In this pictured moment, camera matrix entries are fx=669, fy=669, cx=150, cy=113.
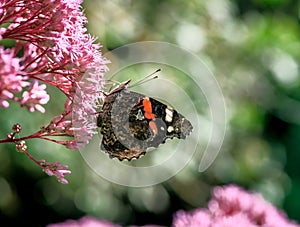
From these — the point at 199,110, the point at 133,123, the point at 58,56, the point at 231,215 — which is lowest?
the point at 58,56

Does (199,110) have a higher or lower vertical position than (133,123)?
higher

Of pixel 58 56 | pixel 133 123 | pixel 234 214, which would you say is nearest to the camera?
pixel 58 56

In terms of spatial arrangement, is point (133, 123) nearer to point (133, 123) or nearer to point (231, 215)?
point (133, 123)

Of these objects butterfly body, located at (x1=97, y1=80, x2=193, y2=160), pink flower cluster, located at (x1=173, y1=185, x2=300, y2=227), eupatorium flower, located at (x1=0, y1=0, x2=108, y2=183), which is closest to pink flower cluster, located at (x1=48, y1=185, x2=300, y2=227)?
pink flower cluster, located at (x1=173, y1=185, x2=300, y2=227)

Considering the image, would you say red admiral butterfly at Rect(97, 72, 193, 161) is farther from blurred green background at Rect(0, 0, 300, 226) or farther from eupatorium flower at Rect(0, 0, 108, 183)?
blurred green background at Rect(0, 0, 300, 226)

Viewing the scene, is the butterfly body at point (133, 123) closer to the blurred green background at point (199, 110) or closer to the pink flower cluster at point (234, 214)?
the pink flower cluster at point (234, 214)

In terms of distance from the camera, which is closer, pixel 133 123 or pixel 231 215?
pixel 133 123

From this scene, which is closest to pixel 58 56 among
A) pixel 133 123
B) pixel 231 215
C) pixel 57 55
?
pixel 57 55
